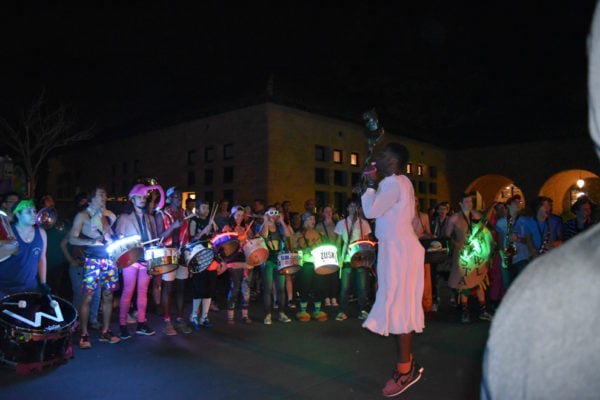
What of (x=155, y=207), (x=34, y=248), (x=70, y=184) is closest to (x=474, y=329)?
(x=155, y=207)

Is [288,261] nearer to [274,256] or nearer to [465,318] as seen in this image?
[274,256]

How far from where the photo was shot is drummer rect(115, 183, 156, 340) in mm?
7039

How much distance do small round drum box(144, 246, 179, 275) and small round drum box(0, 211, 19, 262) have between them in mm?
1631

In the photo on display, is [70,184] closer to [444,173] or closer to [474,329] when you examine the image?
[444,173]

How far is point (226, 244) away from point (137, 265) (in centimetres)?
136

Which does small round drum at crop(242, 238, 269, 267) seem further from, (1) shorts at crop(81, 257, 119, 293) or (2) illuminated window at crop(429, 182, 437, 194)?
(2) illuminated window at crop(429, 182, 437, 194)

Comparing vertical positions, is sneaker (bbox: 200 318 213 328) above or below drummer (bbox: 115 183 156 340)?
below

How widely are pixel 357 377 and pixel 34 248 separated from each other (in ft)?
14.4

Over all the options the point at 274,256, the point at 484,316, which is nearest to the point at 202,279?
the point at 274,256

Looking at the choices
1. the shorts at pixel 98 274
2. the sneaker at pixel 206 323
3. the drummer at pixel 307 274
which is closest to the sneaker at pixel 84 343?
the shorts at pixel 98 274

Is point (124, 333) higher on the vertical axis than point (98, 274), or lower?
lower

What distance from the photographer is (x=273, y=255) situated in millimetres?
8727

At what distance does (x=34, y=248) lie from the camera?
6.09 m

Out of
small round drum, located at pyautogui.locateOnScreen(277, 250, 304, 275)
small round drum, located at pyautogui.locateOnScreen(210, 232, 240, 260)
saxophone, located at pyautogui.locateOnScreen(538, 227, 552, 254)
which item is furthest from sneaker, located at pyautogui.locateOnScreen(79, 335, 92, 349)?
saxophone, located at pyautogui.locateOnScreen(538, 227, 552, 254)
